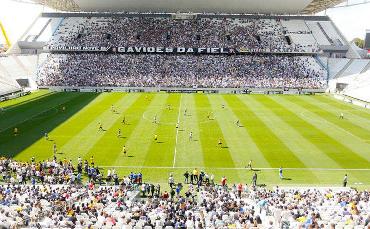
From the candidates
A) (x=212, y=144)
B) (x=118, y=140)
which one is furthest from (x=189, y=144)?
(x=118, y=140)

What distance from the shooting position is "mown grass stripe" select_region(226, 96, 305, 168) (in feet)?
111

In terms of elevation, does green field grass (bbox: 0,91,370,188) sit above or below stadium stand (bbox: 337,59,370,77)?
below

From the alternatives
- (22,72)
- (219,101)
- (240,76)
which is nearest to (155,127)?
(219,101)

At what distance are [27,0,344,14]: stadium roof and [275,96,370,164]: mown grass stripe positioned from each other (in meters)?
41.9

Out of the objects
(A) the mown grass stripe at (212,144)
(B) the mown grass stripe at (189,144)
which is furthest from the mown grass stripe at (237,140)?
(B) the mown grass stripe at (189,144)

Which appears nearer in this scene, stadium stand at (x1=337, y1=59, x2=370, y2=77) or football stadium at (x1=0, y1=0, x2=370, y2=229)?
football stadium at (x1=0, y1=0, x2=370, y2=229)

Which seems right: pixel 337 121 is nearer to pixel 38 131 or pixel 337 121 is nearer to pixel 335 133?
pixel 335 133

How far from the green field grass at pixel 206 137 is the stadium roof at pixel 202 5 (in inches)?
1548

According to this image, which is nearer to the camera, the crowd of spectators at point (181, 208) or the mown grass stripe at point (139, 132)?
the crowd of spectators at point (181, 208)

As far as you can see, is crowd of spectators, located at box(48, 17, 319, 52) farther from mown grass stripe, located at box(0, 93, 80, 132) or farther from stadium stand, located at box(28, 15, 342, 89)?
mown grass stripe, located at box(0, 93, 80, 132)

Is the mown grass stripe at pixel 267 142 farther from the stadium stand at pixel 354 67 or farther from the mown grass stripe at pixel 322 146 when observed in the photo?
the stadium stand at pixel 354 67

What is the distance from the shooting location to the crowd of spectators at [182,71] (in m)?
80.4

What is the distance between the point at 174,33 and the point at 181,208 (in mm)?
78928

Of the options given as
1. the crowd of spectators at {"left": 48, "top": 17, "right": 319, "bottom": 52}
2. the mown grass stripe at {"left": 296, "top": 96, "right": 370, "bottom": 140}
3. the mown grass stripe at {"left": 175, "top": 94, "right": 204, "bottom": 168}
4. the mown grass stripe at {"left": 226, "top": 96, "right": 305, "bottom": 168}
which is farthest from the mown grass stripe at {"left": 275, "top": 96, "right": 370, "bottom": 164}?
the crowd of spectators at {"left": 48, "top": 17, "right": 319, "bottom": 52}
